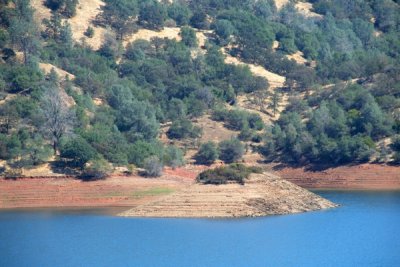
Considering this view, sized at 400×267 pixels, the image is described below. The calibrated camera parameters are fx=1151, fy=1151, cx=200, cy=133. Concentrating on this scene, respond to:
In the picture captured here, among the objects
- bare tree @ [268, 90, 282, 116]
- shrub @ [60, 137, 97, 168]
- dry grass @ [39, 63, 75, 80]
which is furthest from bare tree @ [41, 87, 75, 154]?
bare tree @ [268, 90, 282, 116]

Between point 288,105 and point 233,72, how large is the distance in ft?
50.0

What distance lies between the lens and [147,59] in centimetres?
19738

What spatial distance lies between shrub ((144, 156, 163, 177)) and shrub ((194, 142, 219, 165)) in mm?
20309

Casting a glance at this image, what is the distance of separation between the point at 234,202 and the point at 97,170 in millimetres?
25327

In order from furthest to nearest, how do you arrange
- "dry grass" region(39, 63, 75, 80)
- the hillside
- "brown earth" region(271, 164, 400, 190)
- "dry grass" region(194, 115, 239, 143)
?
"dry grass" region(39, 63, 75, 80)
"dry grass" region(194, 115, 239, 143)
"brown earth" region(271, 164, 400, 190)
the hillside

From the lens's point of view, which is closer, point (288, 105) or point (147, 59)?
point (288, 105)

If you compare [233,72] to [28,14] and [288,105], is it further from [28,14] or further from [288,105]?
[28,14]

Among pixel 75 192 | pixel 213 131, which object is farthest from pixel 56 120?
pixel 213 131

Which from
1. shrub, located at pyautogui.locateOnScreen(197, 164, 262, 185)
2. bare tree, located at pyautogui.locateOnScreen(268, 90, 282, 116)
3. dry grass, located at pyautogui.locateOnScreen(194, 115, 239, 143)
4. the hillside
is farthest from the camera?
bare tree, located at pyautogui.locateOnScreen(268, 90, 282, 116)

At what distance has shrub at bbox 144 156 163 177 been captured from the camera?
13200 cm

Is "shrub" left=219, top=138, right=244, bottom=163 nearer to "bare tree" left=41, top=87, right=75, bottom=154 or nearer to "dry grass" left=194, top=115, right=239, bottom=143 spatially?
"dry grass" left=194, top=115, right=239, bottom=143

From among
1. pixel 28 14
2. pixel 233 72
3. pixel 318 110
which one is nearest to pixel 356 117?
pixel 318 110

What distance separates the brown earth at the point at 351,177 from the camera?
139750 millimetres

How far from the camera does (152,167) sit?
13238 cm
